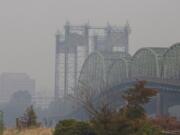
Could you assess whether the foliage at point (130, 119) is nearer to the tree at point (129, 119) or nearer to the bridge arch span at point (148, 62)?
the tree at point (129, 119)

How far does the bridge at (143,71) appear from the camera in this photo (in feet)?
330

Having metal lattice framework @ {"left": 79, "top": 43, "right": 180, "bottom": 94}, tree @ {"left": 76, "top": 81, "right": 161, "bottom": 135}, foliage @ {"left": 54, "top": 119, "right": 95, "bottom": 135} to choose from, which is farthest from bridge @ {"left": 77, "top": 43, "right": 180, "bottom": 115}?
tree @ {"left": 76, "top": 81, "right": 161, "bottom": 135}

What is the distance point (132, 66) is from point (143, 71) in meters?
4.89

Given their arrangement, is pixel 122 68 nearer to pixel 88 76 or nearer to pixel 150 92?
pixel 88 76

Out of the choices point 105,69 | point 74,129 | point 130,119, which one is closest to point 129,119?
point 130,119

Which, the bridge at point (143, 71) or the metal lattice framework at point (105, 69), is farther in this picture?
the metal lattice framework at point (105, 69)

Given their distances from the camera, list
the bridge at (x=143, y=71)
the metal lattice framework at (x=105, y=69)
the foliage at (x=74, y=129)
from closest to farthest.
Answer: the foliage at (x=74, y=129) < the bridge at (x=143, y=71) < the metal lattice framework at (x=105, y=69)

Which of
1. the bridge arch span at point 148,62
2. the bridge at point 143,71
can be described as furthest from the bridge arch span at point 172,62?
the bridge arch span at point 148,62

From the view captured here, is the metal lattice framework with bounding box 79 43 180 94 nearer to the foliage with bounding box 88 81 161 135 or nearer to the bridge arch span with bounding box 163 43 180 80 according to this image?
the bridge arch span with bounding box 163 43 180 80

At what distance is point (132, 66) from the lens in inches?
5305

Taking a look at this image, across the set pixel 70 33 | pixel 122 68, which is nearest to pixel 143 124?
pixel 122 68

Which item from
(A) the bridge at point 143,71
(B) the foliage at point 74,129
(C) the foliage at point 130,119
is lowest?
(B) the foliage at point 74,129

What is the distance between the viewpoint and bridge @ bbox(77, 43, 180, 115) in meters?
101

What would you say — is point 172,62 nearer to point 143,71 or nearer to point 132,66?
point 143,71
